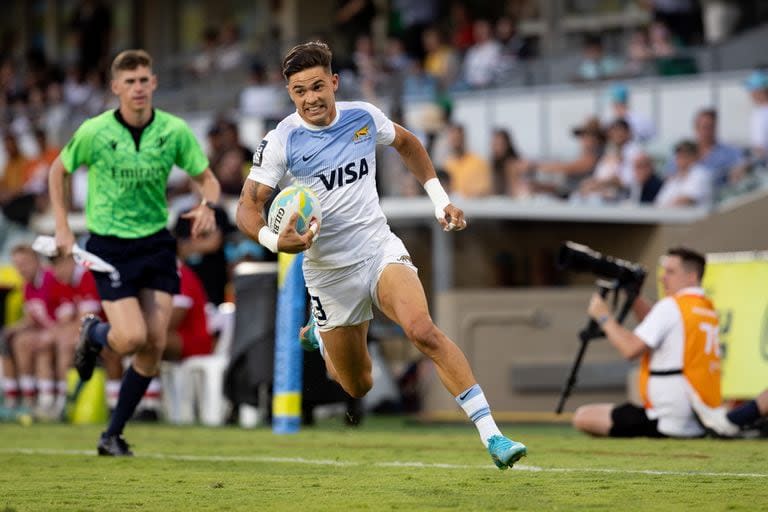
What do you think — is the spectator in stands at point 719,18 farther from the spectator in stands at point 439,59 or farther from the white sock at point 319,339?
the white sock at point 319,339

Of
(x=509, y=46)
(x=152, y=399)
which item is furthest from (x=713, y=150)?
(x=152, y=399)

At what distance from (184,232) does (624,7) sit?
1017 cm

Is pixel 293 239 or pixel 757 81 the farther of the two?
pixel 757 81

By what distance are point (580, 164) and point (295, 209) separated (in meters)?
10.2

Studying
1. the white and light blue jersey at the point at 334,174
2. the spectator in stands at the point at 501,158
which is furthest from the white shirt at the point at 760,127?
the white and light blue jersey at the point at 334,174

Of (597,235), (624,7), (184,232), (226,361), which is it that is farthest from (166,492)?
(624,7)

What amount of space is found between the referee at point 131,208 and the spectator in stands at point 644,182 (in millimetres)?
7120

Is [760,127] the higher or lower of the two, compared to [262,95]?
lower

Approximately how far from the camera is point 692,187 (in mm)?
16328

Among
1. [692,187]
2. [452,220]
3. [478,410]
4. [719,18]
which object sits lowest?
[478,410]

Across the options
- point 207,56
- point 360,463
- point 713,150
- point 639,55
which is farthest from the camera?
point 207,56

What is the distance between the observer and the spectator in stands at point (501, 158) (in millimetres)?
17991

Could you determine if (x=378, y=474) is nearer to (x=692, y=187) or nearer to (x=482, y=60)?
(x=692, y=187)

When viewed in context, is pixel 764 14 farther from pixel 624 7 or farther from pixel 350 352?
pixel 350 352
